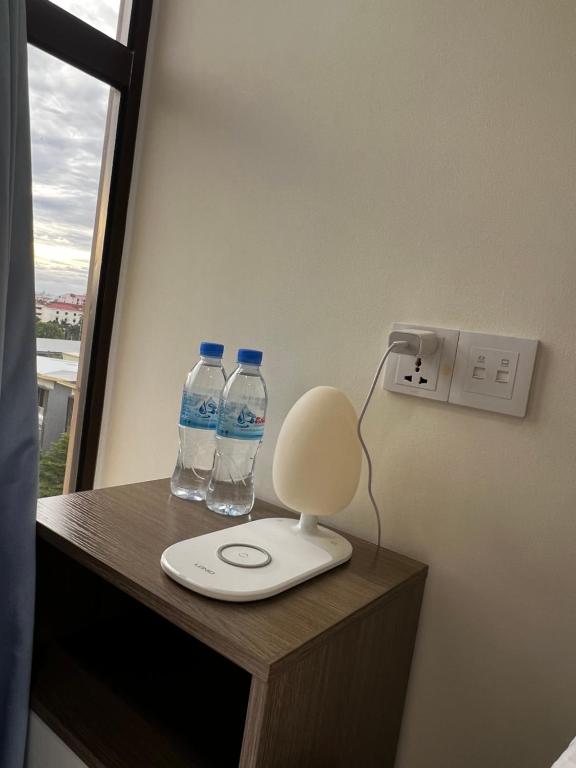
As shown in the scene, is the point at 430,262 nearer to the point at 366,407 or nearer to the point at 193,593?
the point at 366,407

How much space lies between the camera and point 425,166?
0.88 m

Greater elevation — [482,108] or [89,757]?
[482,108]

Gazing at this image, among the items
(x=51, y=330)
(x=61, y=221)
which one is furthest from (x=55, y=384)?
(x=61, y=221)

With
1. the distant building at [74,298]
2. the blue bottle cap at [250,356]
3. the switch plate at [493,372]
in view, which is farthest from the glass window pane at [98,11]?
the switch plate at [493,372]

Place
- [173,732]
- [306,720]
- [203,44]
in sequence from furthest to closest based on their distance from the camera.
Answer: [203,44] → [173,732] → [306,720]

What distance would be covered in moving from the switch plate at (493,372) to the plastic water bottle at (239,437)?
32cm

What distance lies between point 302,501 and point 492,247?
45 cm

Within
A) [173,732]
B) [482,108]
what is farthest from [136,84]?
[173,732]

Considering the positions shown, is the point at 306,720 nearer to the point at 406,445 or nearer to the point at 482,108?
the point at 406,445

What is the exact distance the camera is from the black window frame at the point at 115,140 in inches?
43.7

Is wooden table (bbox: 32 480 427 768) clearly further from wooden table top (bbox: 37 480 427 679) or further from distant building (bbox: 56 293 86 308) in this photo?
distant building (bbox: 56 293 86 308)

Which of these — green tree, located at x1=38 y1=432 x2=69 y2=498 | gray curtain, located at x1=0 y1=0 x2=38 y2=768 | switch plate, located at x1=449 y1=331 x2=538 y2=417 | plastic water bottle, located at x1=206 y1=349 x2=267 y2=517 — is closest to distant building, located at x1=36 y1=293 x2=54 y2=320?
green tree, located at x1=38 y1=432 x2=69 y2=498

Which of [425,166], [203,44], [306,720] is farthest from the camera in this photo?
[203,44]

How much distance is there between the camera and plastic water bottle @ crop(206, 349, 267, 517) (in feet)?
3.00
